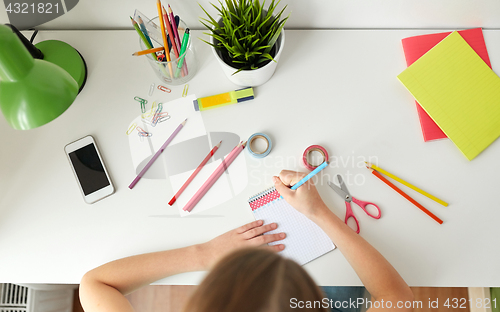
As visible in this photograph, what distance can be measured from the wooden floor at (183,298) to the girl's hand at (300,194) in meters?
0.78

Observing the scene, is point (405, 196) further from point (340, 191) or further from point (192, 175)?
point (192, 175)

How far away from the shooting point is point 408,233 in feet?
2.46

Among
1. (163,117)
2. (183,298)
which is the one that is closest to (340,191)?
(163,117)

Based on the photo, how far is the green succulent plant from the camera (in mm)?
678

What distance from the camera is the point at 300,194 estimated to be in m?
0.74

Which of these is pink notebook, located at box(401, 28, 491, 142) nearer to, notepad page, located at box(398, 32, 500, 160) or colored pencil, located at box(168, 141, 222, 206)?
notepad page, located at box(398, 32, 500, 160)

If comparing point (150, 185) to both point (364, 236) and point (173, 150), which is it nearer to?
point (173, 150)

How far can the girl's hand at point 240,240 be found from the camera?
738mm

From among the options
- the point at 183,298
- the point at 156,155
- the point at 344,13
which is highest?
the point at 344,13

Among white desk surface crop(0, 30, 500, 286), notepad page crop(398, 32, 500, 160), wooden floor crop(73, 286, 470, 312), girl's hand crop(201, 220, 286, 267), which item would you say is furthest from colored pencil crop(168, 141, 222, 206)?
wooden floor crop(73, 286, 470, 312)

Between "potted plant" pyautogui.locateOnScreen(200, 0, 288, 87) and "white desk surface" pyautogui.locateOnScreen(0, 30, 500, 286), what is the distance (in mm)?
84

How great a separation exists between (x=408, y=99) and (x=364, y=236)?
37 cm

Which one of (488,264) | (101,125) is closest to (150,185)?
(101,125)

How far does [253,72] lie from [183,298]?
1015mm
